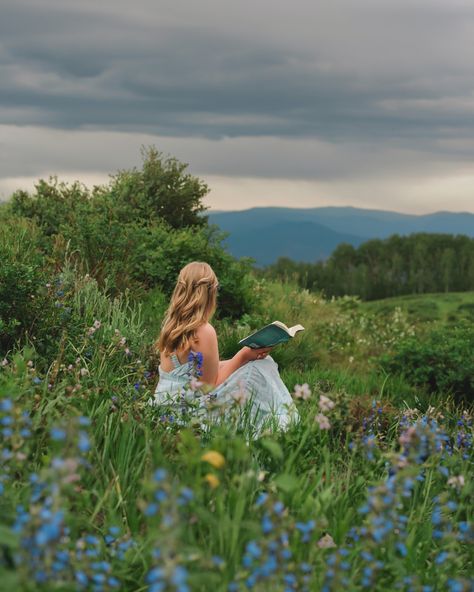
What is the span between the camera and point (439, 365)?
945cm

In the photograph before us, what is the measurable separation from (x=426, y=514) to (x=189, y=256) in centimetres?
807

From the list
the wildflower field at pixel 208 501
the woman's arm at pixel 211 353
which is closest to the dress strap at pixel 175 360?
the woman's arm at pixel 211 353

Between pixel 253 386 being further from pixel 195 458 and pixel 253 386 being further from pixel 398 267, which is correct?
pixel 398 267

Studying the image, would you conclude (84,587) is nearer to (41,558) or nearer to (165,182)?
(41,558)

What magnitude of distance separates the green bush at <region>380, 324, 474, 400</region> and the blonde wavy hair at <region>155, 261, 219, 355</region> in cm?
453

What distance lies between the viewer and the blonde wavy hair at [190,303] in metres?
5.72

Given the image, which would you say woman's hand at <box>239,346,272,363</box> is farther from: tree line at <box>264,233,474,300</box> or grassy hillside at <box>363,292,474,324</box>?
tree line at <box>264,233,474,300</box>

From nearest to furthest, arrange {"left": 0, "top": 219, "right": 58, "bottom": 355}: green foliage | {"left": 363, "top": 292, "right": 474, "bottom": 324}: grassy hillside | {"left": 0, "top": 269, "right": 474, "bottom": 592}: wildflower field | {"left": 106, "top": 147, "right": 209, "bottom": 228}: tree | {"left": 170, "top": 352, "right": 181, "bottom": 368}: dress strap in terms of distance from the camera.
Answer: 1. {"left": 0, "top": 269, "right": 474, "bottom": 592}: wildflower field
2. {"left": 170, "top": 352, "right": 181, "bottom": 368}: dress strap
3. {"left": 0, "top": 219, "right": 58, "bottom": 355}: green foliage
4. {"left": 106, "top": 147, "right": 209, "bottom": 228}: tree
5. {"left": 363, "top": 292, "right": 474, "bottom": 324}: grassy hillside

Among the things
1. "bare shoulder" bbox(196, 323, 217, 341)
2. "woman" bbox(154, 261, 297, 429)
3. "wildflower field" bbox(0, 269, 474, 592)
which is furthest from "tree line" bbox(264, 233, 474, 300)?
"wildflower field" bbox(0, 269, 474, 592)

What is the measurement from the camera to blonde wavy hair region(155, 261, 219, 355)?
572 centimetres

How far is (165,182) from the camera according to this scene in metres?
16.8

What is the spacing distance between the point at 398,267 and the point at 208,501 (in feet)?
309

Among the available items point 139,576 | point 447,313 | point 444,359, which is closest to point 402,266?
point 447,313

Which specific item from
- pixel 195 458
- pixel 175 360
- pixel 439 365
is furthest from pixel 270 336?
pixel 439 365
